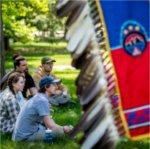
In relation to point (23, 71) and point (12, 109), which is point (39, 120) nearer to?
point (12, 109)

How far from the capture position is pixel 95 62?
3783mm

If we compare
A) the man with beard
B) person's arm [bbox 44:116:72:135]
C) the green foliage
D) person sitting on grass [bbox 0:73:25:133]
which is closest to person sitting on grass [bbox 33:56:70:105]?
the man with beard

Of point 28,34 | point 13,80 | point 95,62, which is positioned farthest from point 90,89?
point 28,34

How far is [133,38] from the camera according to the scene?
389 centimetres

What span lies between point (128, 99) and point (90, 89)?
0.28 meters

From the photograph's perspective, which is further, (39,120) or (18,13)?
(18,13)

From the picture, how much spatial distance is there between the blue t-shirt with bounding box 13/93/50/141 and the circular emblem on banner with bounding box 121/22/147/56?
14.0 ft

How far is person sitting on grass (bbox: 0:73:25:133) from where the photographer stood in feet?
29.7

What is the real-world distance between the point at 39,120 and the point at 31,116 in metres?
0.18

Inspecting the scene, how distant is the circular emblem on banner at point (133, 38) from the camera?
3867mm

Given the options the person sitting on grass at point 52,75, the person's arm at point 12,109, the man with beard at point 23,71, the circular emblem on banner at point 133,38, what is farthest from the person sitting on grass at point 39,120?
the circular emblem on banner at point 133,38

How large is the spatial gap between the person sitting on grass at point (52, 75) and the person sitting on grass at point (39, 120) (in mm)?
3591

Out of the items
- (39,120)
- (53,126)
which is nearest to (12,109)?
(39,120)

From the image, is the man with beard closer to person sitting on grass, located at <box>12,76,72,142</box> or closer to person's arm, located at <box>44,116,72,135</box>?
person sitting on grass, located at <box>12,76,72,142</box>
